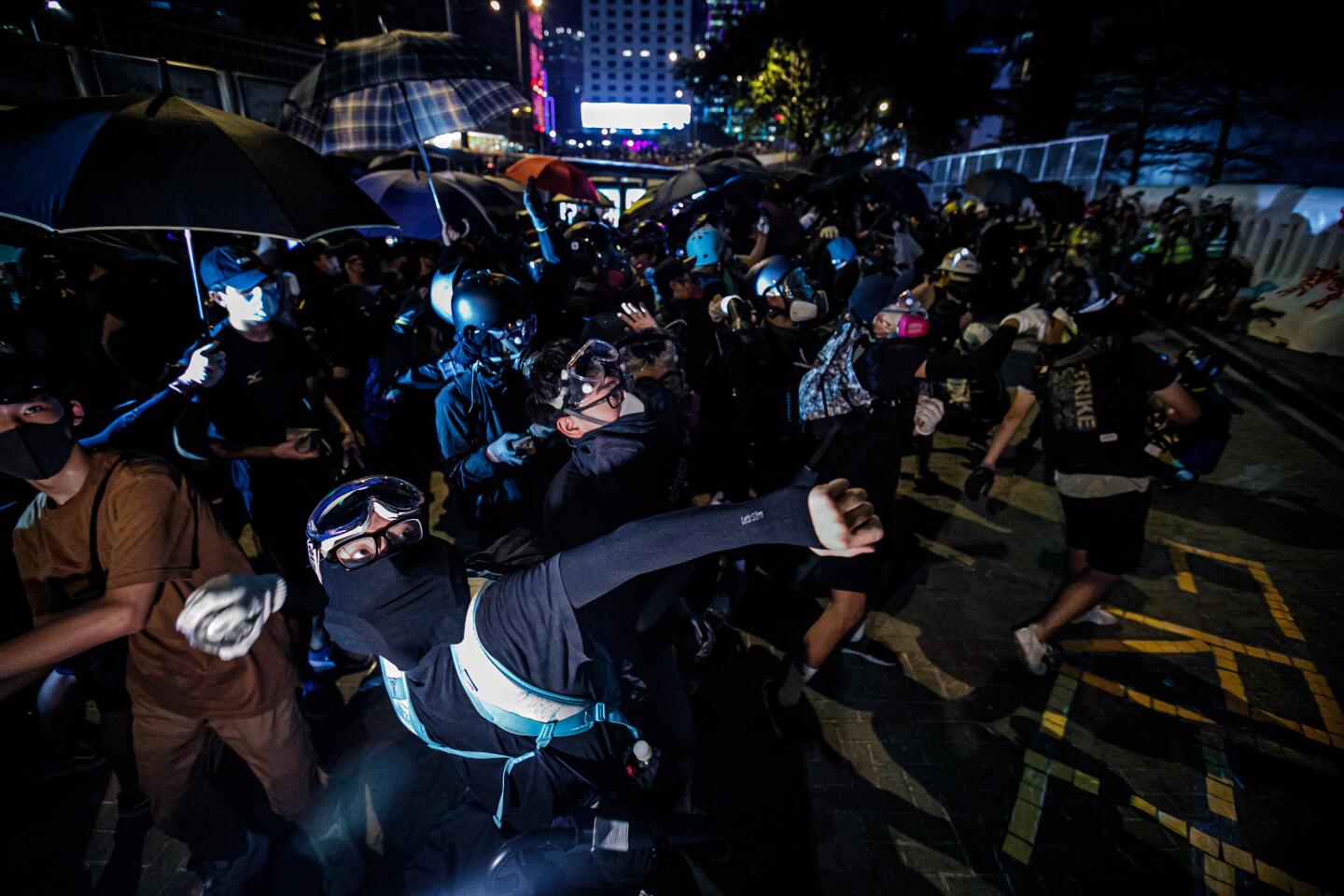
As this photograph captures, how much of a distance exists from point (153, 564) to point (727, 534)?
2.04m

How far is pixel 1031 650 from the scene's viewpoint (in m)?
3.99

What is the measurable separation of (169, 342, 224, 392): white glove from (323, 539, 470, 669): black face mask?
→ 2.43 metres

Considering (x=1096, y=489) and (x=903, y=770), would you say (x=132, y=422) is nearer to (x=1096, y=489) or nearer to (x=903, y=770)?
(x=903, y=770)

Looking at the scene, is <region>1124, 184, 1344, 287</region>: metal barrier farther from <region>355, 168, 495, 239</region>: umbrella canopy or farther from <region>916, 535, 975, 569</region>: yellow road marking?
<region>355, 168, 495, 239</region>: umbrella canopy

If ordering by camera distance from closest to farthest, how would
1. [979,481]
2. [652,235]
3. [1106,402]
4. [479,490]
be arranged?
[1106,402] → [479,490] → [979,481] → [652,235]

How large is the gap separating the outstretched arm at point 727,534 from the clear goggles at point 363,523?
1.68 ft

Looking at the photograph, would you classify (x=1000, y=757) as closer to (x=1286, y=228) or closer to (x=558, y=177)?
(x=558, y=177)

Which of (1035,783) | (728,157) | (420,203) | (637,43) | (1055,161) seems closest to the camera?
(1035,783)

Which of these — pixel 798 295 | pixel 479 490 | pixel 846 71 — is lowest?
pixel 479 490

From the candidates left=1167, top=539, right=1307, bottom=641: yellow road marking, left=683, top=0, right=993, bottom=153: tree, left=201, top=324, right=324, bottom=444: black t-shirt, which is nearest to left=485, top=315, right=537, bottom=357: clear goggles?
left=201, top=324, right=324, bottom=444: black t-shirt

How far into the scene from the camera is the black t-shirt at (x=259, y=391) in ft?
11.9

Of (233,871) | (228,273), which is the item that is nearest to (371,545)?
(233,871)

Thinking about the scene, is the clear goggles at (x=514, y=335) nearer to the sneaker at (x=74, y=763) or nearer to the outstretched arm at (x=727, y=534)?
the outstretched arm at (x=727, y=534)

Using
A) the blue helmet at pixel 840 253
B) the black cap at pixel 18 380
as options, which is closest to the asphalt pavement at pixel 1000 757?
the black cap at pixel 18 380
